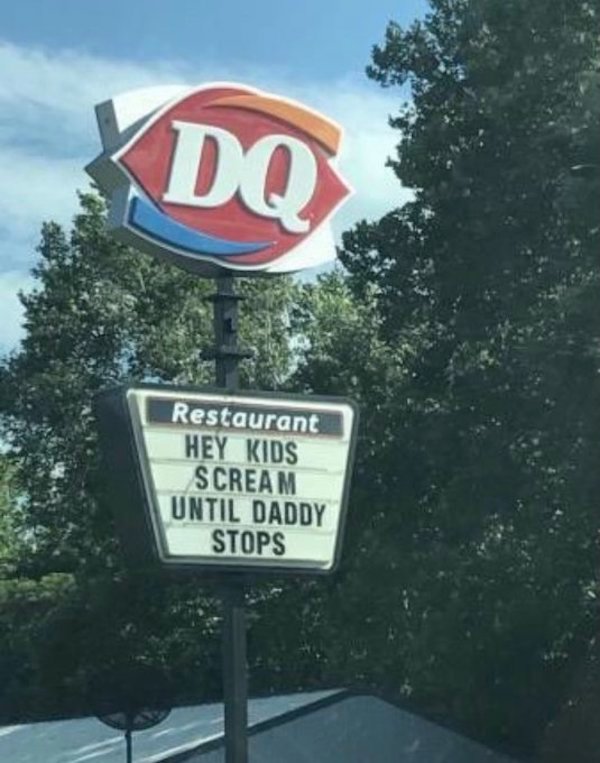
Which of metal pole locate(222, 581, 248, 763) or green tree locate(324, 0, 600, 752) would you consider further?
→ green tree locate(324, 0, 600, 752)

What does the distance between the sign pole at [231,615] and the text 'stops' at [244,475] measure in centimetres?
23

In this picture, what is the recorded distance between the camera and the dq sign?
30.0 feet

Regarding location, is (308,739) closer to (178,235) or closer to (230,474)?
(230,474)

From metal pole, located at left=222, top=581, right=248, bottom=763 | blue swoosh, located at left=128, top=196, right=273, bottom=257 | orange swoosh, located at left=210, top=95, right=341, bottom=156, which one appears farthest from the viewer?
orange swoosh, located at left=210, top=95, right=341, bottom=156

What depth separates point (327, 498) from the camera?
30.9 ft

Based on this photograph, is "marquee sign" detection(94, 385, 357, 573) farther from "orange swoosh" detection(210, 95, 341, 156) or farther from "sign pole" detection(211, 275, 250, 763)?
"orange swoosh" detection(210, 95, 341, 156)

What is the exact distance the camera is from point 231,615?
30.0 ft

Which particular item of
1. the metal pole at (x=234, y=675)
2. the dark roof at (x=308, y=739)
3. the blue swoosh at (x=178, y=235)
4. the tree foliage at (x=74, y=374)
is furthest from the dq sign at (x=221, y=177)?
the tree foliage at (x=74, y=374)

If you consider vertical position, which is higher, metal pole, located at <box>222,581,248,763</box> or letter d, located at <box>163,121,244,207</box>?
letter d, located at <box>163,121,244,207</box>

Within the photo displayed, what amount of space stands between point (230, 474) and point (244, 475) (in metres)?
0.09

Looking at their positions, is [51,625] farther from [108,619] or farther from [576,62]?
Result: [576,62]

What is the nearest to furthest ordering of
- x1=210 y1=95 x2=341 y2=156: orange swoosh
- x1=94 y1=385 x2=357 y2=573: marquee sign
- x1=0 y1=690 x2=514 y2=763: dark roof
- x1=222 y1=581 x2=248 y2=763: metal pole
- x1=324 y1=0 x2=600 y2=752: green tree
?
x1=94 y1=385 x2=357 y2=573: marquee sign < x1=222 y1=581 x2=248 y2=763: metal pole < x1=210 y1=95 x2=341 y2=156: orange swoosh < x1=0 y1=690 x2=514 y2=763: dark roof < x1=324 y1=0 x2=600 y2=752: green tree

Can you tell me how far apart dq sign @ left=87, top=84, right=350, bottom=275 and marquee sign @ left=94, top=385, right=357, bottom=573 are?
901 mm

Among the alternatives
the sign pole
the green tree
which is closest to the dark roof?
the green tree
